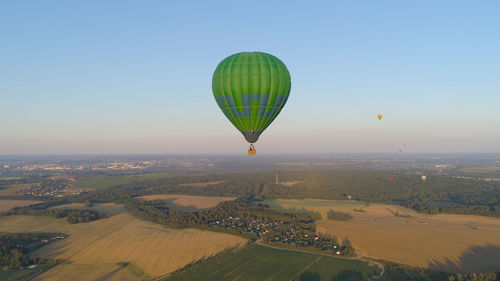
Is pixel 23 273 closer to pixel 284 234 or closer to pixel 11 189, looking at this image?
A: pixel 284 234

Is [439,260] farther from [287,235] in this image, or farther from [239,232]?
[239,232]

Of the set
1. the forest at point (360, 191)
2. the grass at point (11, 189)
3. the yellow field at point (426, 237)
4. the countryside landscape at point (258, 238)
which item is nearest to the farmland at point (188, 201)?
the countryside landscape at point (258, 238)

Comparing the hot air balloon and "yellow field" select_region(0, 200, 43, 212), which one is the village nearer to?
the hot air balloon

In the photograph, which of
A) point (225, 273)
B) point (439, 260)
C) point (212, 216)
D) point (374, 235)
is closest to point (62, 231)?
point (212, 216)

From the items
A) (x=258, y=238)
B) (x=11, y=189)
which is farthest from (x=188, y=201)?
(x=11, y=189)

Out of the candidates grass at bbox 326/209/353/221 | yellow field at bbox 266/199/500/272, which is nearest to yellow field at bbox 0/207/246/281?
yellow field at bbox 266/199/500/272
